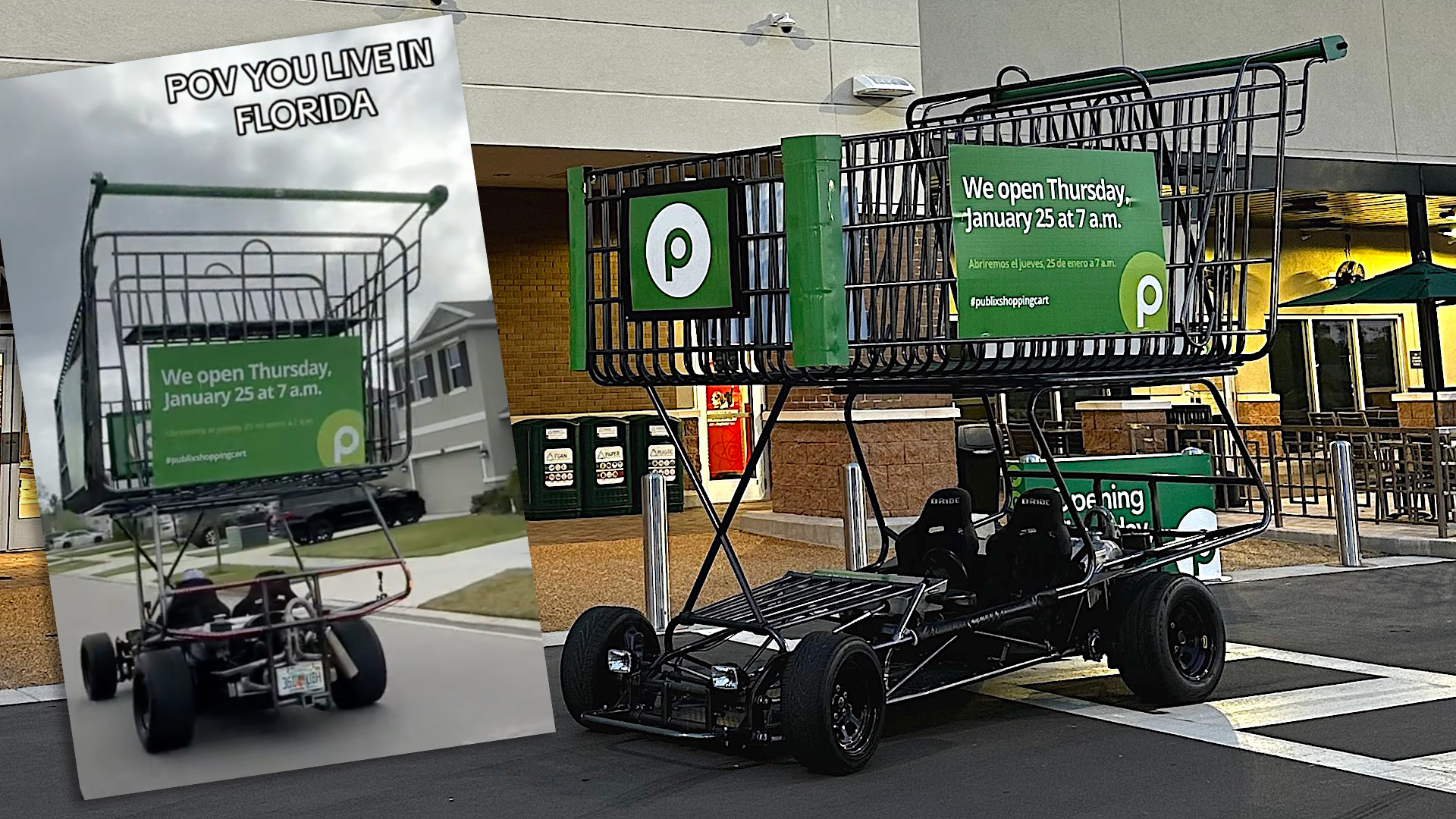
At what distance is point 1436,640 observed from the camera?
6883 millimetres

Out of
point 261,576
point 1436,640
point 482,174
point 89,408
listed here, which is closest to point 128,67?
point 89,408

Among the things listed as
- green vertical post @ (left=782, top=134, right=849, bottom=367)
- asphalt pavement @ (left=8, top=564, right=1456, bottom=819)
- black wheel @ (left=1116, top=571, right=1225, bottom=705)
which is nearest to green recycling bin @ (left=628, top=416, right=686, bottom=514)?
asphalt pavement @ (left=8, top=564, right=1456, bottom=819)

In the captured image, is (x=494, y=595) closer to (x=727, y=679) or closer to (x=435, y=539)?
(x=435, y=539)

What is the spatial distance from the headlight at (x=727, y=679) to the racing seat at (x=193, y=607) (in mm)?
2356

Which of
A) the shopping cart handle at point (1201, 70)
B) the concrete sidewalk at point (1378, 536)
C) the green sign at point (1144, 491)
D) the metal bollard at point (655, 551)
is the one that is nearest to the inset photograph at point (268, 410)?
the shopping cart handle at point (1201, 70)

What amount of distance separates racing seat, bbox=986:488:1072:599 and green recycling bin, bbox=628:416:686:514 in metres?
11.0

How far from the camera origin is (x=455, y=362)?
2742 mm

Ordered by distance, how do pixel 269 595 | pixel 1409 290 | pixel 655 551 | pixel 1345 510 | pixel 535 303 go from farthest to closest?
pixel 535 303 → pixel 1409 290 → pixel 1345 510 → pixel 655 551 → pixel 269 595

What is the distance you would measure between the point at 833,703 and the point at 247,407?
100 inches

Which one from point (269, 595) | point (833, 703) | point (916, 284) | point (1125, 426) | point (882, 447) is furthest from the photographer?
point (1125, 426)

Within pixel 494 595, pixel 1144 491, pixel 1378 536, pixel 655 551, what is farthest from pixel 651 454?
pixel 494 595

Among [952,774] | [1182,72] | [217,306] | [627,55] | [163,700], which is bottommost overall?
[952,774]

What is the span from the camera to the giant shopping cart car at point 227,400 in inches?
101

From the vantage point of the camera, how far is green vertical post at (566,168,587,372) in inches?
211
